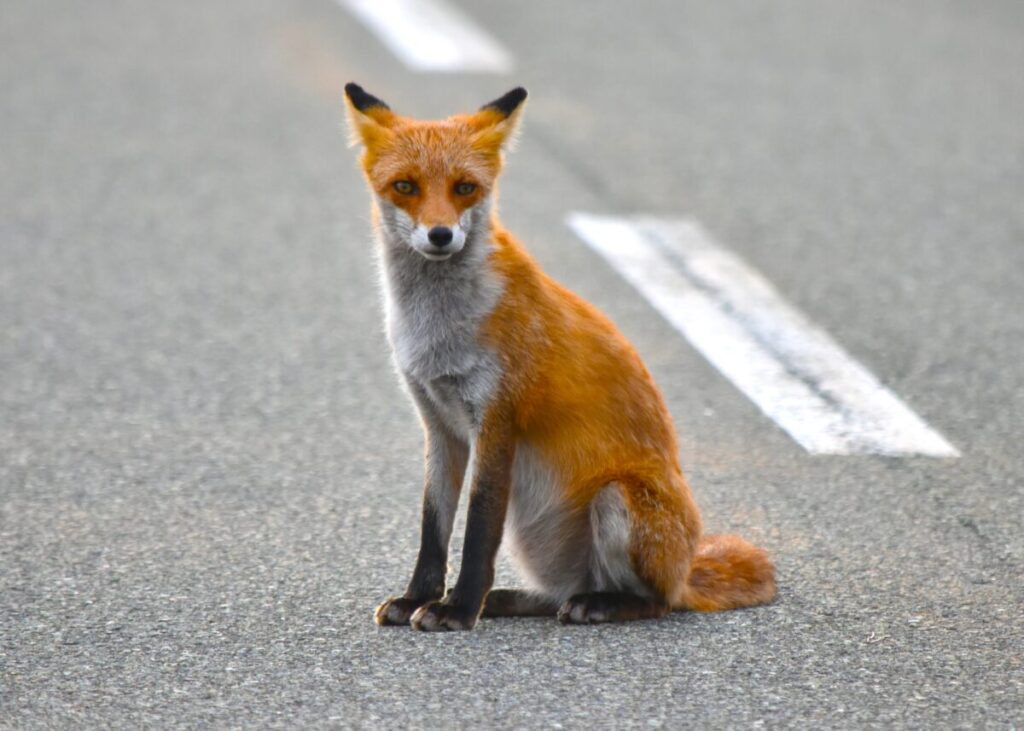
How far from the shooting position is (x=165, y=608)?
459 cm

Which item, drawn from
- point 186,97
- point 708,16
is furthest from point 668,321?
point 708,16

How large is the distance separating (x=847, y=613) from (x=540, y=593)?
0.87 m

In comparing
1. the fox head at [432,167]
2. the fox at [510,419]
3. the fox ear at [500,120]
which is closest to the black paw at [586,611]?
the fox at [510,419]

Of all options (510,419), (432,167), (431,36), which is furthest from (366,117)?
(431,36)

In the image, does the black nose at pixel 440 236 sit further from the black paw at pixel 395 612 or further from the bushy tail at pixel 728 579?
the bushy tail at pixel 728 579

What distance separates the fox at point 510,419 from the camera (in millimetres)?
4414

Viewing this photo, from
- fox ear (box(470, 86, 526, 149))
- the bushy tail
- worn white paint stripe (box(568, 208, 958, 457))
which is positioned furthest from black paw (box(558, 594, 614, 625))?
worn white paint stripe (box(568, 208, 958, 457))

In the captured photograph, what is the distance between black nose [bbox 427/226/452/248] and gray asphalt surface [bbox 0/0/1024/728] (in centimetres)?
106

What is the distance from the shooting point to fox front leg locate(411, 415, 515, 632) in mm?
4410

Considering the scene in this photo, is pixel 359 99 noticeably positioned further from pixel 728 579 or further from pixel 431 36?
pixel 431 36

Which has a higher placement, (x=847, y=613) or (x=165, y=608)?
(x=847, y=613)

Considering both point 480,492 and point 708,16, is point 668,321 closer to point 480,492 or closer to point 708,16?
point 480,492

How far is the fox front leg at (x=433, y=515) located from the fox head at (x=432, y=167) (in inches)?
19.6

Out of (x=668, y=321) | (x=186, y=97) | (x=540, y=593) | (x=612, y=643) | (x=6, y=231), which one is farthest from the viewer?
(x=186, y=97)
